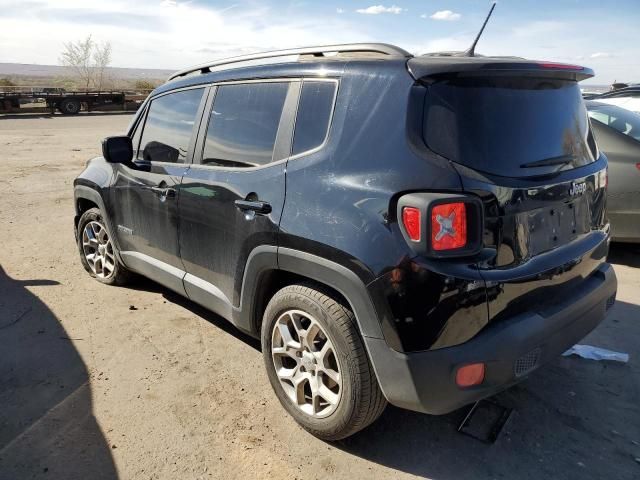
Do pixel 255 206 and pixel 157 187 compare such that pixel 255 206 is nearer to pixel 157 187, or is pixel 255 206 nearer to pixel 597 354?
pixel 157 187

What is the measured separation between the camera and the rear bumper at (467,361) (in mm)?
2186

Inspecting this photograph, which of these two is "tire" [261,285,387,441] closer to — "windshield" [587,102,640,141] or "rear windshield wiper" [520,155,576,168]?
"rear windshield wiper" [520,155,576,168]

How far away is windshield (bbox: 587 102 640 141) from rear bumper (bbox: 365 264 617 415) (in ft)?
12.2

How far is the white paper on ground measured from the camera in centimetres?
347

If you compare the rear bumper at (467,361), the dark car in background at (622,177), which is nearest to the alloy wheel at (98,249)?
the rear bumper at (467,361)

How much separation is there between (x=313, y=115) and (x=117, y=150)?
6.57 feet

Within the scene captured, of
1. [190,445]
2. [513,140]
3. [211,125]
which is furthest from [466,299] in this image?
[211,125]

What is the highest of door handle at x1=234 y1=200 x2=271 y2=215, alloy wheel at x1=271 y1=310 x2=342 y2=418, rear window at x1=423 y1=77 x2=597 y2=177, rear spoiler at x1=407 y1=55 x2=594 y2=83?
rear spoiler at x1=407 y1=55 x2=594 y2=83

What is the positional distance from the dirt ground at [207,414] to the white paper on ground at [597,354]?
0.05 metres

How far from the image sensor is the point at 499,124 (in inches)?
91.7

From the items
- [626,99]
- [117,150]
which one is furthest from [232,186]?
[626,99]

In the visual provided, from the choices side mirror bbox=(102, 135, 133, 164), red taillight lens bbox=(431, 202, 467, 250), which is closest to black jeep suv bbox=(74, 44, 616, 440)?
red taillight lens bbox=(431, 202, 467, 250)

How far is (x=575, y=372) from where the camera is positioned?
3346mm

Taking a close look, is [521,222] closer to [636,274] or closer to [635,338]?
[635,338]
